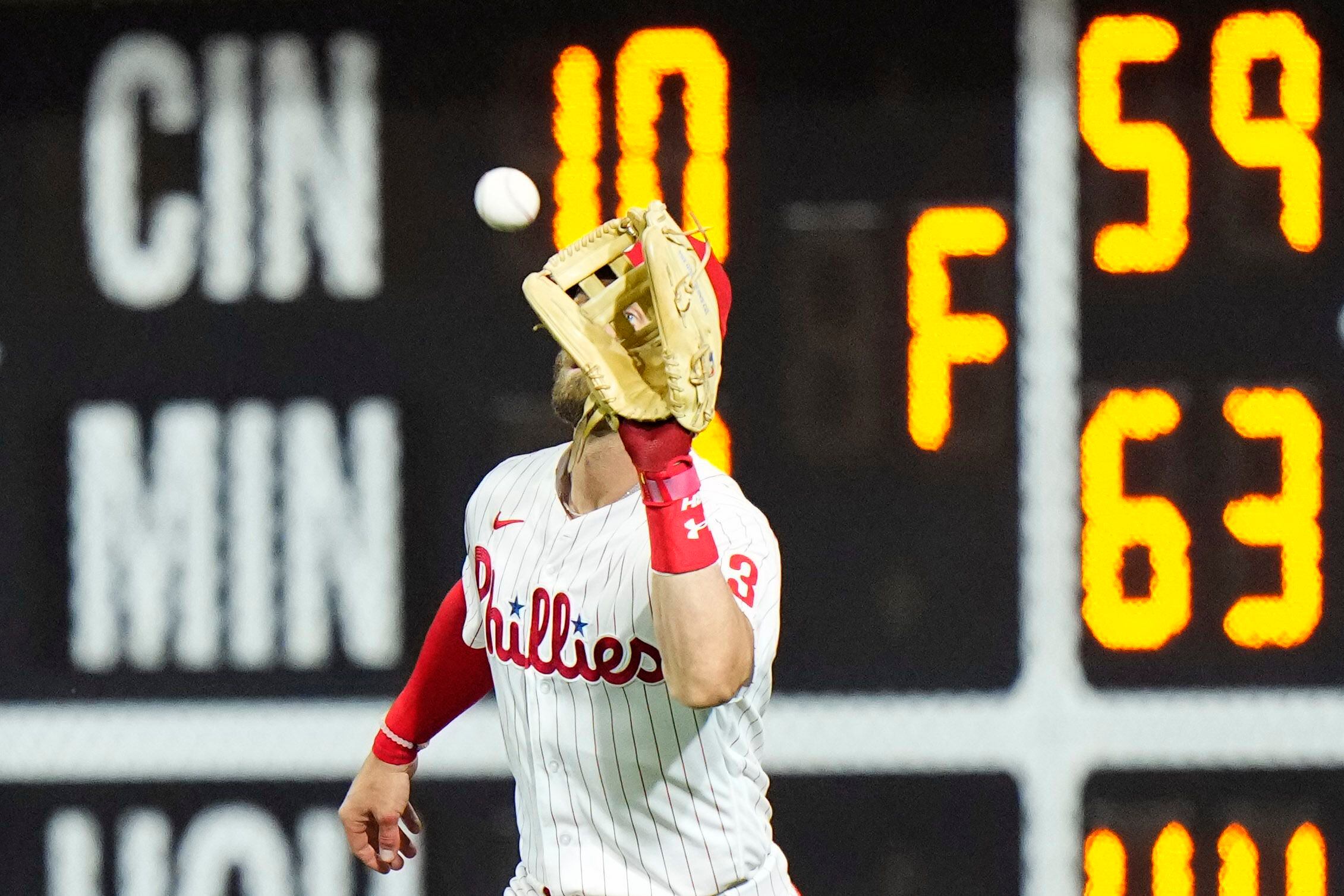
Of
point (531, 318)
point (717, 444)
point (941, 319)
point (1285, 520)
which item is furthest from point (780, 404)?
point (1285, 520)

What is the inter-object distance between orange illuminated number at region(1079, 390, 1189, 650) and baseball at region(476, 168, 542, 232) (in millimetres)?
887

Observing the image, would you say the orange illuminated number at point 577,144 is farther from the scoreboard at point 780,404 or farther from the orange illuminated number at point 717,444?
the orange illuminated number at point 717,444

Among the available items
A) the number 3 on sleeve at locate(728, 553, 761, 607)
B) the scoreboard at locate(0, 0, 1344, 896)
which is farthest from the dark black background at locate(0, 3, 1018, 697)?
the number 3 on sleeve at locate(728, 553, 761, 607)

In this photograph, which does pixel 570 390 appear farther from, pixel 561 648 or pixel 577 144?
pixel 577 144

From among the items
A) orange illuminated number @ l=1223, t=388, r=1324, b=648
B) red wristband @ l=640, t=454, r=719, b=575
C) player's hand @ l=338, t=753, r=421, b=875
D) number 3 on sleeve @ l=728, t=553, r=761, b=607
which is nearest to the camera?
red wristband @ l=640, t=454, r=719, b=575

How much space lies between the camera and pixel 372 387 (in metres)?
2.20

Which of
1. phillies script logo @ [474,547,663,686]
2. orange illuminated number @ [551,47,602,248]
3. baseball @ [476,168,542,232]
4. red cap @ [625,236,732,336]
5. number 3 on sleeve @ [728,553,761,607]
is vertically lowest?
phillies script logo @ [474,547,663,686]

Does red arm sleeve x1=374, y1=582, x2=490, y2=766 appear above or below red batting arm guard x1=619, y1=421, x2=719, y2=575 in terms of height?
below

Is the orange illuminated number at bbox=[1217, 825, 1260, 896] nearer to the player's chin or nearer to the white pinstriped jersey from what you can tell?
the white pinstriped jersey

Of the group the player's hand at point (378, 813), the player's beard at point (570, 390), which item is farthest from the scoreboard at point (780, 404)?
the player's beard at point (570, 390)

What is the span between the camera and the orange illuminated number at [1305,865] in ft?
7.13

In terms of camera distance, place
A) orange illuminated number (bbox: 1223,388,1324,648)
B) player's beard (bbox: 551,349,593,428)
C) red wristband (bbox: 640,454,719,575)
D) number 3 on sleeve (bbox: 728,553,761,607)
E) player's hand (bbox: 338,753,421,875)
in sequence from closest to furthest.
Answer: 1. red wristband (bbox: 640,454,719,575)
2. number 3 on sleeve (bbox: 728,553,761,607)
3. player's beard (bbox: 551,349,593,428)
4. player's hand (bbox: 338,753,421,875)
5. orange illuminated number (bbox: 1223,388,1324,648)

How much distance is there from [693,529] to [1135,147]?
1191mm

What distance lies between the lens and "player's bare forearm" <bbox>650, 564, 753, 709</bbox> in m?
1.27
